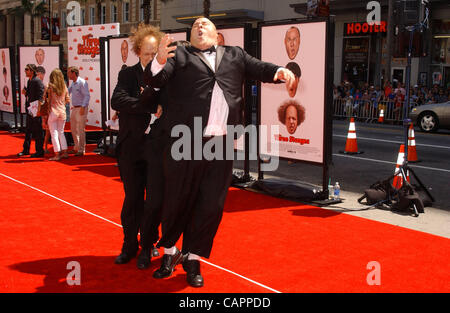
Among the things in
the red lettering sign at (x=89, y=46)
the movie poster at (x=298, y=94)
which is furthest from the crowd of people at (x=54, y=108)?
the movie poster at (x=298, y=94)

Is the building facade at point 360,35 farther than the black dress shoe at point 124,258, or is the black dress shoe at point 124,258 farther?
the building facade at point 360,35

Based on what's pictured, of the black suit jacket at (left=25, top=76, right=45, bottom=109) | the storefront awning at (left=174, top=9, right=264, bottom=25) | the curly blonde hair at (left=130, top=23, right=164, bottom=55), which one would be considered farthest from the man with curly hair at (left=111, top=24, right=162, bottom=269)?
the storefront awning at (left=174, top=9, right=264, bottom=25)

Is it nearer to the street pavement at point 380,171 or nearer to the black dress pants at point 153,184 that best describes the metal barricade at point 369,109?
the street pavement at point 380,171

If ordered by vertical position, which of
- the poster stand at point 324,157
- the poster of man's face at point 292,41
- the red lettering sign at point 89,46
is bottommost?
the poster stand at point 324,157

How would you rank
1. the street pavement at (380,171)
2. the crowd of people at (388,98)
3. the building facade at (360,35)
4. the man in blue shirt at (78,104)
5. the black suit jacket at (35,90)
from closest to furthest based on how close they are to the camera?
the street pavement at (380,171), the black suit jacket at (35,90), the man in blue shirt at (78,104), the crowd of people at (388,98), the building facade at (360,35)

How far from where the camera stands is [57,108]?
37.2 feet

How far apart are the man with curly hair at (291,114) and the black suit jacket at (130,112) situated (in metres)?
3.84

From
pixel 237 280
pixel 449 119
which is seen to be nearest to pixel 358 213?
pixel 237 280

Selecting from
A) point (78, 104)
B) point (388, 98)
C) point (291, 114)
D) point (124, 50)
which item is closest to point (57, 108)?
point (78, 104)

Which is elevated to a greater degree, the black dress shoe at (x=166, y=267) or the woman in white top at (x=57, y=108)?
the woman in white top at (x=57, y=108)

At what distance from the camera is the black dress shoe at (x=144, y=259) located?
5.07 meters

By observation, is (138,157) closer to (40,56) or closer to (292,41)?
(292,41)

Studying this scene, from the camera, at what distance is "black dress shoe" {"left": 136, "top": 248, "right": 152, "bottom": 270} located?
5070 millimetres

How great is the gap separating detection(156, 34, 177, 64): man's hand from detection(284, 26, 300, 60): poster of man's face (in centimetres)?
441
